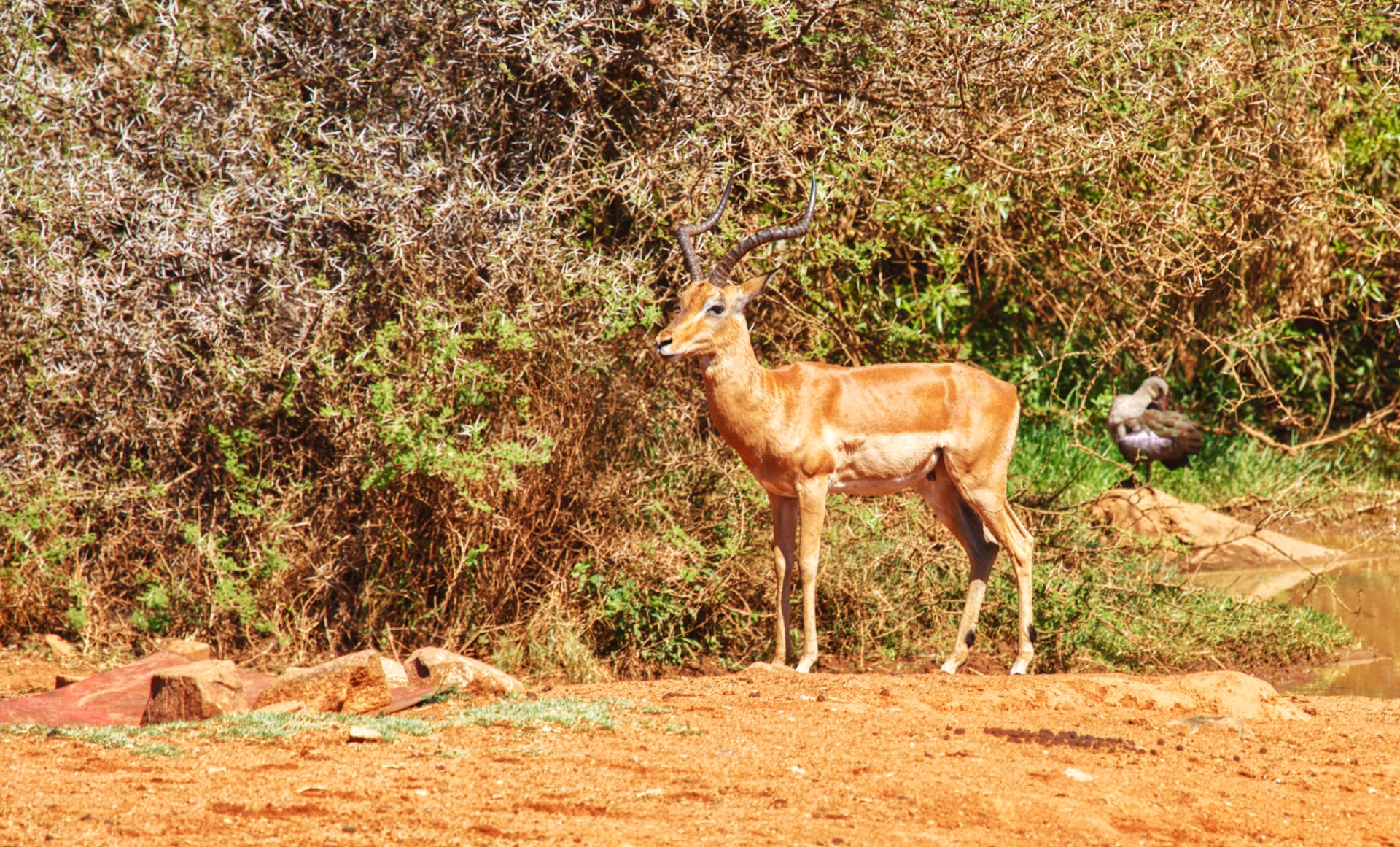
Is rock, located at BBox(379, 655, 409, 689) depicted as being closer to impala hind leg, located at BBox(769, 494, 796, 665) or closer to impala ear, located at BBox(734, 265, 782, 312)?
impala hind leg, located at BBox(769, 494, 796, 665)

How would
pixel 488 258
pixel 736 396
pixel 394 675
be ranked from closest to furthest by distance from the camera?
1. pixel 394 675
2. pixel 736 396
3. pixel 488 258

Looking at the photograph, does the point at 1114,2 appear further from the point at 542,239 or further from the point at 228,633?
the point at 228,633

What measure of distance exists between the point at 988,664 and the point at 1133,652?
868mm

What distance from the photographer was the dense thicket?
7.66m

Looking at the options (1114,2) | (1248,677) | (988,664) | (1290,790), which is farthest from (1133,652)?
(1114,2)

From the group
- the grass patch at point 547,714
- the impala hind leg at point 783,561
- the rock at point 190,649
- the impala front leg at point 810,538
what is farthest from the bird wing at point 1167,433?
the rock at point 190,649

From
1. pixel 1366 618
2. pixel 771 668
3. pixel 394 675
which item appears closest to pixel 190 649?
pixel 394 675

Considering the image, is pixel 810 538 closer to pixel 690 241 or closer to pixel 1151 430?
pixel 690 241

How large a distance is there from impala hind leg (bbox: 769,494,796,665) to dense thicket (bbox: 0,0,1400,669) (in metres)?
0.68

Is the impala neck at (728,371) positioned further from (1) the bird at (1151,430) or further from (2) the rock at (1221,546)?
(1) the bird at (1151,430)

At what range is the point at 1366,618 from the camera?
8.87 meters

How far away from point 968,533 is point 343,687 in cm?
344

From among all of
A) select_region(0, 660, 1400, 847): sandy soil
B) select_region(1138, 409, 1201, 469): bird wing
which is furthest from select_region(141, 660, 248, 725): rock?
select_region(1138, 409, 1201, 469): bird wing

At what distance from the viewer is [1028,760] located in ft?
16.0
